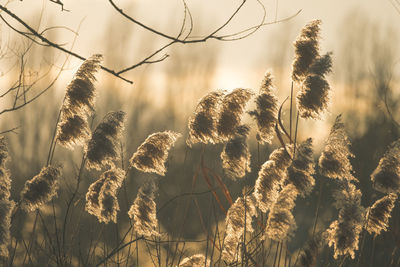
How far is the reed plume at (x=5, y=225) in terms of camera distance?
145 inches

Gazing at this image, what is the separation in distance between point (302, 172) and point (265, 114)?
0.56m

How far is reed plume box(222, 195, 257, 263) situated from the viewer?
405cm

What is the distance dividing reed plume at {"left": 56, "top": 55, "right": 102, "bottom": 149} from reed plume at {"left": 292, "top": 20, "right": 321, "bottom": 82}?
1.40 m

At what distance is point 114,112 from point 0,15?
99 cm

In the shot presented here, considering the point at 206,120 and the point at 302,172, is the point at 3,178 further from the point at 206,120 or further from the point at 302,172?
the point at 302,172

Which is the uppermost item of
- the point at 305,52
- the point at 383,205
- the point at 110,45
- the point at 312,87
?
the point at 110,45

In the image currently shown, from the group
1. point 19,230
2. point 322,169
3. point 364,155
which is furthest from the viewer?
point 364,155

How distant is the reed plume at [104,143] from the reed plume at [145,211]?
31 cm

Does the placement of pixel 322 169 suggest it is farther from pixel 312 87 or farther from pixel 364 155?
pixel 364 155

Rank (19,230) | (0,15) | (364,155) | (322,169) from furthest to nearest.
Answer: (364,155) < (19,230) < (322,169) < (0,15)

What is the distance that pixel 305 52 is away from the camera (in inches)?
162

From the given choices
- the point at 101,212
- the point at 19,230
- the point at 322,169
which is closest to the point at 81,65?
the point at 101,212

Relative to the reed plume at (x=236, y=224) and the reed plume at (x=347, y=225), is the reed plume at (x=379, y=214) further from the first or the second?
the reed plume at (x=236, y=224)

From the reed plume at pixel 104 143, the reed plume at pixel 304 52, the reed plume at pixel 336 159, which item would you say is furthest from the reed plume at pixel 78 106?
the reed plume at pixel 336 159
